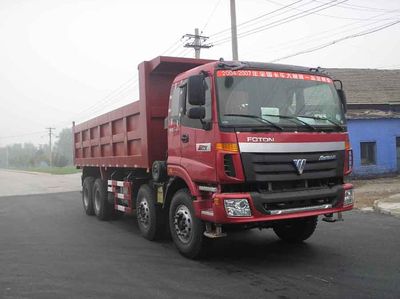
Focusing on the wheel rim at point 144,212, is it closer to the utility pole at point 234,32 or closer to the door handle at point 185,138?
the door handle at point 185,138

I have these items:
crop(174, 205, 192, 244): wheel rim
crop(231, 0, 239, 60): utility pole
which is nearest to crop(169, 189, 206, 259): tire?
crop(174, 205, 192, 244): wheel rim

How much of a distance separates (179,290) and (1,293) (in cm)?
209

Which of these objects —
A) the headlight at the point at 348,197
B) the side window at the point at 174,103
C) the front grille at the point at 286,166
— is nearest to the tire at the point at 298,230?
the headlight at the point at 348,197

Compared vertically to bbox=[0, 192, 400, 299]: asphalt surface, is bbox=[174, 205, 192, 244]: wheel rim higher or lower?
higher

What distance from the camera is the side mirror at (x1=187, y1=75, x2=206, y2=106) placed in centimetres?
611

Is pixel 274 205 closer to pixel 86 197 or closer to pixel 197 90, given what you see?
pixel 197 90

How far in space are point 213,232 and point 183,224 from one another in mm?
770

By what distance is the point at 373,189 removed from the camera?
16594 mm

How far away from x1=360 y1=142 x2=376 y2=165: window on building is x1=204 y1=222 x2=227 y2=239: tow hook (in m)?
16.5

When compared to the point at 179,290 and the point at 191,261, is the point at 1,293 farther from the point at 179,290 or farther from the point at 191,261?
the point at 191,261

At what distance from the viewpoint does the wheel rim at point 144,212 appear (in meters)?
8.38

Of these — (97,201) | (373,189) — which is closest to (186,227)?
(97,201)

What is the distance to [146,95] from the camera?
803 centimetres

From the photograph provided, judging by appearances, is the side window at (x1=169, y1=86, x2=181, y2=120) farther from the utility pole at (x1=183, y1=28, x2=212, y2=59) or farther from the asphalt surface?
the utility pole at (x1=183, y1=28, x2=212, y2=59)
